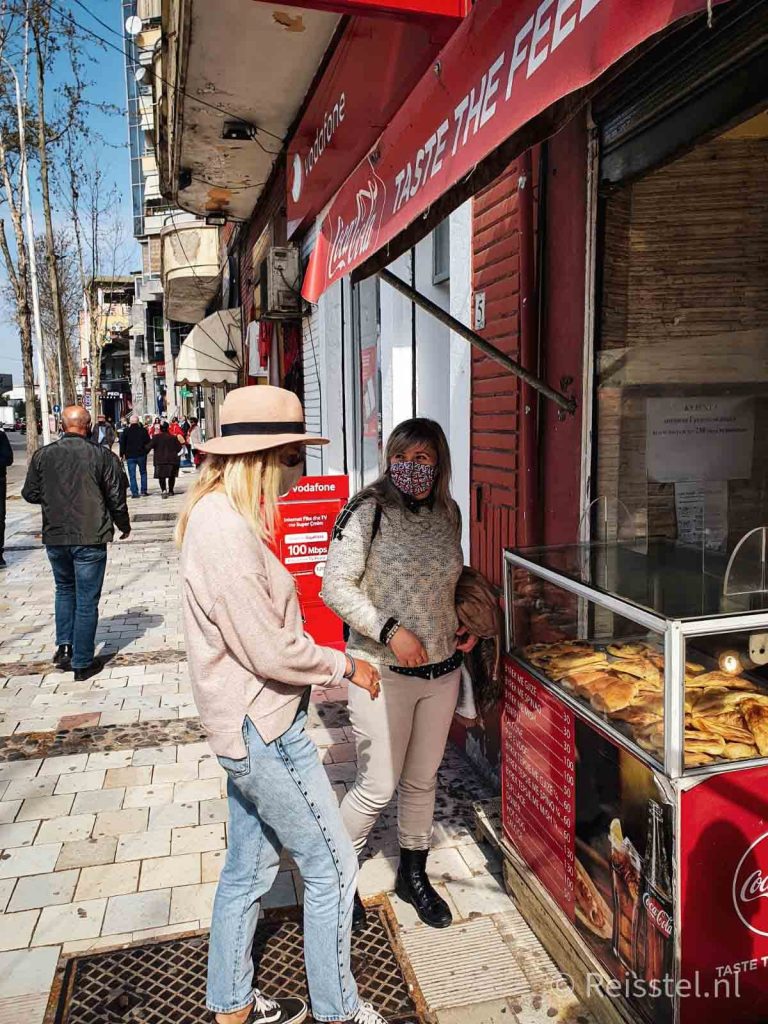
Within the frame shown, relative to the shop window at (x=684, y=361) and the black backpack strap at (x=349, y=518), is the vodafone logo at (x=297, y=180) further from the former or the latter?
the black backpack strap at (x=349, y=518)

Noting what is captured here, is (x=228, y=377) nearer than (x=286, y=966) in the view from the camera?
No

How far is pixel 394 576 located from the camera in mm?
2949

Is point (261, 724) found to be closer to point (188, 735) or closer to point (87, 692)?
point (188, 735)

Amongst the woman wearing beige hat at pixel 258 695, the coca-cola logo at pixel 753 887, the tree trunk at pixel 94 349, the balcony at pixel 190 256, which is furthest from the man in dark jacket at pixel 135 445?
the coca-cola logo at pixel 753 887

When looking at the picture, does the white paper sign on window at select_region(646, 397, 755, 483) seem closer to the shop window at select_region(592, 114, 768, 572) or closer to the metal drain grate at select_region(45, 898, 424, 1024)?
the shop window at select_region(592, 114, 768, 572)

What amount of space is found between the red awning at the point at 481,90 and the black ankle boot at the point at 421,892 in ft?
7.68

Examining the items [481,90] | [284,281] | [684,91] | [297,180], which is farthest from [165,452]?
[481,90]

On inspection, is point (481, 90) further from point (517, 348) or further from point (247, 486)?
point (517, 348)

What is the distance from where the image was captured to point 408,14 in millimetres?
2959

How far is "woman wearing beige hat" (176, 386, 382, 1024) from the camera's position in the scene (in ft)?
7.07

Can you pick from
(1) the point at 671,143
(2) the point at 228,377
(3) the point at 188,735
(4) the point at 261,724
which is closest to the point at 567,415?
(1) the point at 671,143

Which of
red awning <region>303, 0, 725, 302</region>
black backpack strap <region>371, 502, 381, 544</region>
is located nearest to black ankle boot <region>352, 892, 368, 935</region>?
black backpack strap <region>371, 502, 381, 544</region>

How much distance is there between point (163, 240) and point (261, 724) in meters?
17.4

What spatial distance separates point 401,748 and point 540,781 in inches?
20.7
